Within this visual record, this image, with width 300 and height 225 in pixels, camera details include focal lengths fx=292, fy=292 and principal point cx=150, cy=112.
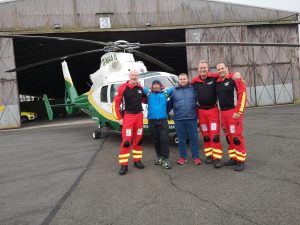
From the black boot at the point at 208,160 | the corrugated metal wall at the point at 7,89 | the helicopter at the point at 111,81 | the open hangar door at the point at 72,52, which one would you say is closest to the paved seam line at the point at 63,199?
the helicopter at the point at 111,81

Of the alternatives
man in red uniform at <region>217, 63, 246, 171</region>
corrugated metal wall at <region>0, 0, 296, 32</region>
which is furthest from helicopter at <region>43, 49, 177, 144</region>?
corrugated metal wall at <region>0, 0, 296, 32</region>

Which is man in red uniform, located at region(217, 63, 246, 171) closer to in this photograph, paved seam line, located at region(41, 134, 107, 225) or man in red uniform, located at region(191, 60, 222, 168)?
man in red uniform, located at region(191, 60, 222, 168)

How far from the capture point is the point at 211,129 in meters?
5.54

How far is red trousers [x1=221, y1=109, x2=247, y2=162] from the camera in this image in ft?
16.8

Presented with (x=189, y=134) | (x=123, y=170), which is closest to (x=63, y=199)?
(x=123, y=170)

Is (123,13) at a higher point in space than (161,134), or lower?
higher

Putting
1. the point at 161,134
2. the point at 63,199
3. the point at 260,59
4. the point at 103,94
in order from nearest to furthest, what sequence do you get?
1. the point at 63,199
2. the point at 161,134
3. the point at 103,94
4. the point at 260,59

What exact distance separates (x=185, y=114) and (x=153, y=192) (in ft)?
6.40

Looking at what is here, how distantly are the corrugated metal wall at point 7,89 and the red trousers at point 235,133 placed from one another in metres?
16.0

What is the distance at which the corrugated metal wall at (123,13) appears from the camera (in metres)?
17.5

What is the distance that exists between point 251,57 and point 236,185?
1875cm

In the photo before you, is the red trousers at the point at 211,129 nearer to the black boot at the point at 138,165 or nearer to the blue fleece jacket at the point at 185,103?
the blue fleece jacket at the point at 185,103

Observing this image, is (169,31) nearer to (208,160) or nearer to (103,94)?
(103,94)

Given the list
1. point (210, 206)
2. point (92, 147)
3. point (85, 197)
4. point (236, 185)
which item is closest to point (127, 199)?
point (85, 197)
